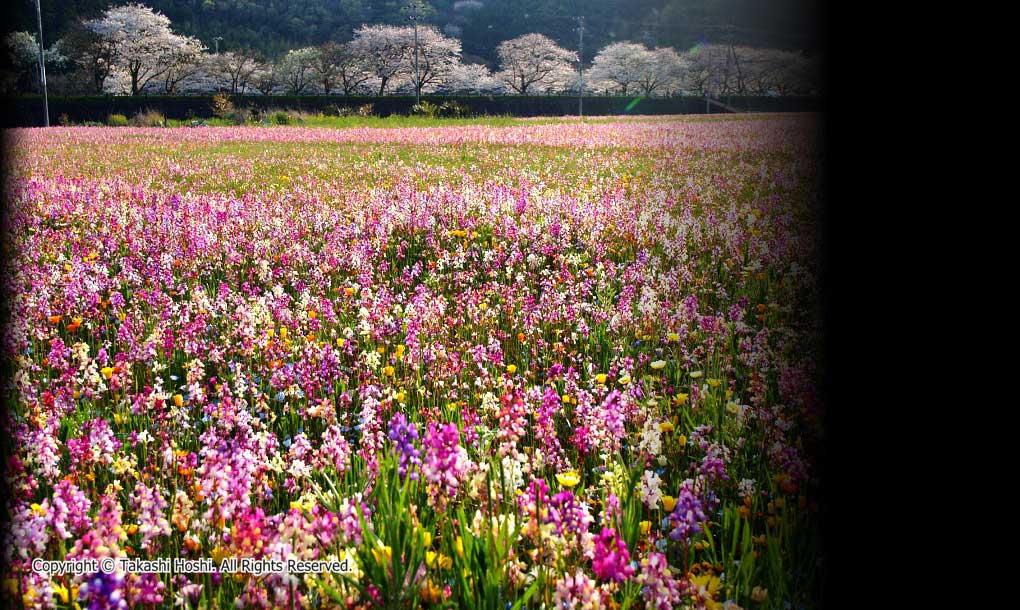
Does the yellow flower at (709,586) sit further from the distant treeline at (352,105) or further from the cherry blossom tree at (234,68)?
the cherry blossom tree at (234,68)

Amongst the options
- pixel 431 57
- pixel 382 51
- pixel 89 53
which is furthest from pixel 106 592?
pixel 431 57

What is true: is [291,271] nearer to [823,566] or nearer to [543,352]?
[543,352]

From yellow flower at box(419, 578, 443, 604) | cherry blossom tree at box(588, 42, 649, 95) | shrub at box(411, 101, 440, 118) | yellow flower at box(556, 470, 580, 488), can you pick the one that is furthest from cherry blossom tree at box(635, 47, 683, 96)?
yellow flower at box(419, 578, 443, 604)

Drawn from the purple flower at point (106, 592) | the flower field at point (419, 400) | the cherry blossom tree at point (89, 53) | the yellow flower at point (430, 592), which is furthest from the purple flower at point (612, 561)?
the cherry blossom tree at point (89, 53)

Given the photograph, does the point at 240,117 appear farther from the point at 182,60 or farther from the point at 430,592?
the point at 182,60

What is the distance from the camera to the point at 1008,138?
4.85 ft

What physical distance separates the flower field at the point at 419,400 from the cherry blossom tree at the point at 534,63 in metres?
113

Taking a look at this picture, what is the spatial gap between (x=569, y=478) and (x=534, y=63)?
122405 millimetres

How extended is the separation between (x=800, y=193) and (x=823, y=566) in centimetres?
811

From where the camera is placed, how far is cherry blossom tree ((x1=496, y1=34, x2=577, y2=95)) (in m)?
116

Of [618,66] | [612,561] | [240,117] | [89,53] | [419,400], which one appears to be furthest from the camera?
[618,66]

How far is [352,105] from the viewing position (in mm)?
66812

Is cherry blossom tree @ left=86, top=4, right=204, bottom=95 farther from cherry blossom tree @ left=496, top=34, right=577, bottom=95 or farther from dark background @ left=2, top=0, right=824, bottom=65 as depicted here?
cherry blossom tree @ left=496, top=34, right=577, bottom=95

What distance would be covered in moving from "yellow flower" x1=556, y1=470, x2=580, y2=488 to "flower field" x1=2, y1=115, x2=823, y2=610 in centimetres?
3
